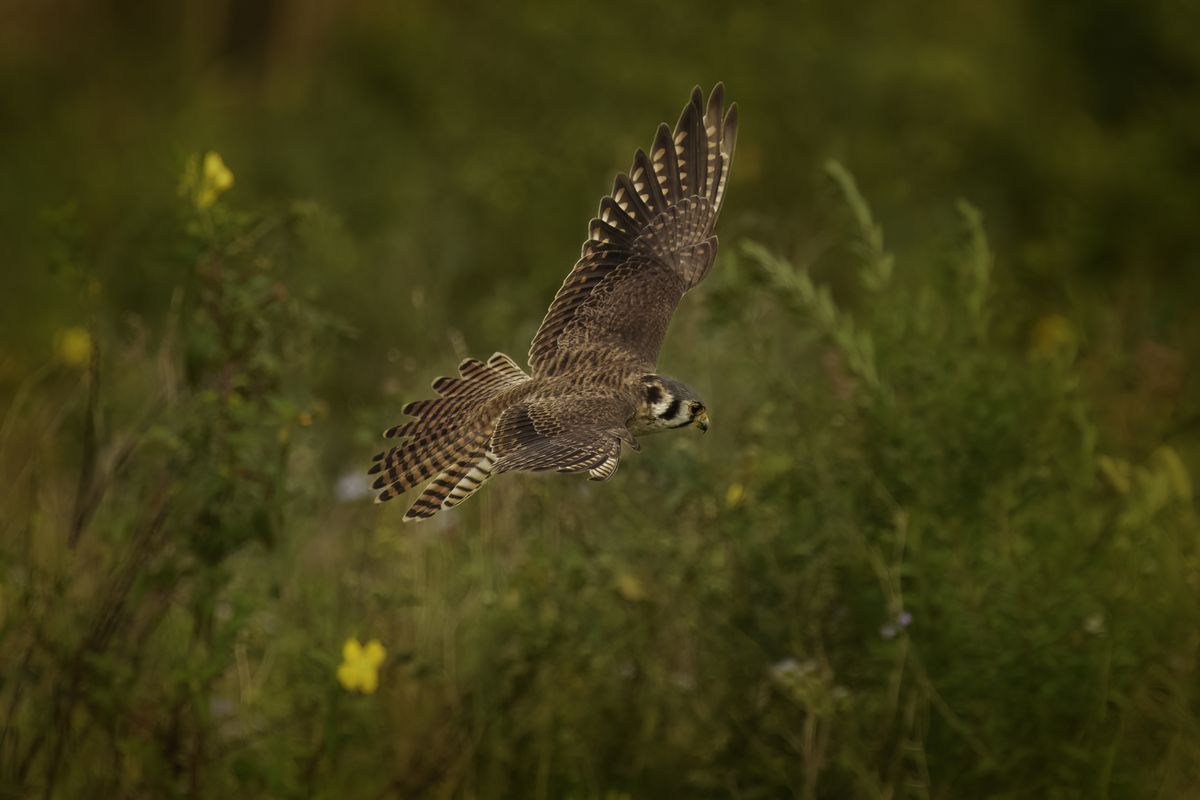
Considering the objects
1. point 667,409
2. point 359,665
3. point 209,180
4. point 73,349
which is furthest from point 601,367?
point 73,349

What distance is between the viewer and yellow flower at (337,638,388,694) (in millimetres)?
4613

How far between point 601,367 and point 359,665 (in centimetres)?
116

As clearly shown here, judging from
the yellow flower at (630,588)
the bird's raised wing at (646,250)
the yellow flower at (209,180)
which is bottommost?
the yellow flower at (630,588)

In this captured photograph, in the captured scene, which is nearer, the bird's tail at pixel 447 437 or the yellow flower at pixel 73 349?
the bird's tail at pixel 447 437

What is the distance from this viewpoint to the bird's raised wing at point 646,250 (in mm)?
5402

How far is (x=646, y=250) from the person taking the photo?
568 centimetres

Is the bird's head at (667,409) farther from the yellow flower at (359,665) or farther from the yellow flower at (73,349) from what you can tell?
the yellow flower at (73,349)

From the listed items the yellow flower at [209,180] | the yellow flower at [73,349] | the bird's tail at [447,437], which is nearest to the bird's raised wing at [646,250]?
the bird's tail at [447,437]

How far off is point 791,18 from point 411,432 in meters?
7.62

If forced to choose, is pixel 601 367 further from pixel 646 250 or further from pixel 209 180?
pixel 209 180

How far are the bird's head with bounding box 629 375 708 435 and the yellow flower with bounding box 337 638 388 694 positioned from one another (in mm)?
913

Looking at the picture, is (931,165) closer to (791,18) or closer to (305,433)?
(791,18)

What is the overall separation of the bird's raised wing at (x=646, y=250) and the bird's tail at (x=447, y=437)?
0.21 m

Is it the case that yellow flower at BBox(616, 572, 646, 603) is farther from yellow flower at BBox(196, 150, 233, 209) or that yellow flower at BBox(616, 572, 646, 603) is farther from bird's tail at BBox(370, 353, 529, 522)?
yellow flower at BBox(196, 150, 233, 209)
